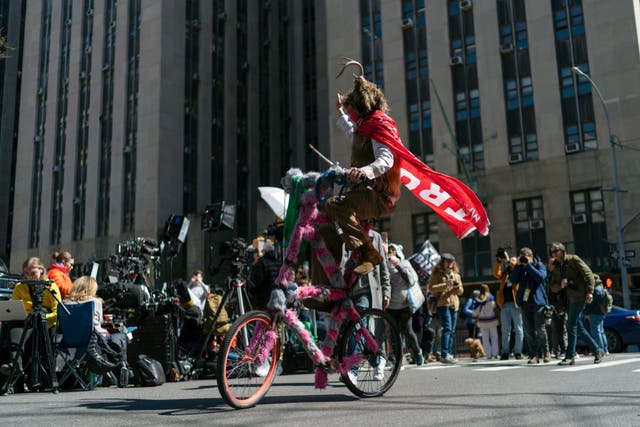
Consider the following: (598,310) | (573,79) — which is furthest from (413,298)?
(573,79)

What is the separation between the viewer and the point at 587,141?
3222 cm

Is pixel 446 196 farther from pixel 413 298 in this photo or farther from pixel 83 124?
pixel 83 124

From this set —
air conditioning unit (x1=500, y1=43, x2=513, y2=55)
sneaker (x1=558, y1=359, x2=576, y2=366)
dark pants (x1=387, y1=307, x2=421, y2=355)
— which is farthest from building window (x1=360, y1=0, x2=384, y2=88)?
sneaker (x1=558, y1=359, x2=576, y2=366)

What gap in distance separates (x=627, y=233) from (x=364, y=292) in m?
27.3

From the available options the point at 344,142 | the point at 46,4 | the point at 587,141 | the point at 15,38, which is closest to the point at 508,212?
the point at 587,141

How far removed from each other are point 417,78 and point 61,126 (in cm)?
2929

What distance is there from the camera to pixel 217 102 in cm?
4894

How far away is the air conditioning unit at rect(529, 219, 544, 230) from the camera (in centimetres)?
3275

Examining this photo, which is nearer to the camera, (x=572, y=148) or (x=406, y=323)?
(x=406, y=323)

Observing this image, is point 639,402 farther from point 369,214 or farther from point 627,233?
point 627,233

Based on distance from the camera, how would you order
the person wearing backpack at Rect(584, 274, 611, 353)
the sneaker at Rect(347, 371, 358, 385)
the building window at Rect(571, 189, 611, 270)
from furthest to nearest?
the building window at Rect(571, 189, 611, 270) < the person wearing backpack at Rect(584, 274, 611, 353) < the sneaker at Rect(347, 371, 358, 385)

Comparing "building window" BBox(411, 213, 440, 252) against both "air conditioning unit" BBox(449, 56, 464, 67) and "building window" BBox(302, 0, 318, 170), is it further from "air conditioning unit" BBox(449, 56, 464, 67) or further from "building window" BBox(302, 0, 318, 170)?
"building window" BBox(302, 0, 318, 170)

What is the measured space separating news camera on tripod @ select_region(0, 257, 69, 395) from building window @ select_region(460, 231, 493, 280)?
27.9m

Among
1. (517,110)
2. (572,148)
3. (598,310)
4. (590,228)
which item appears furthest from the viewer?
(517,110)
